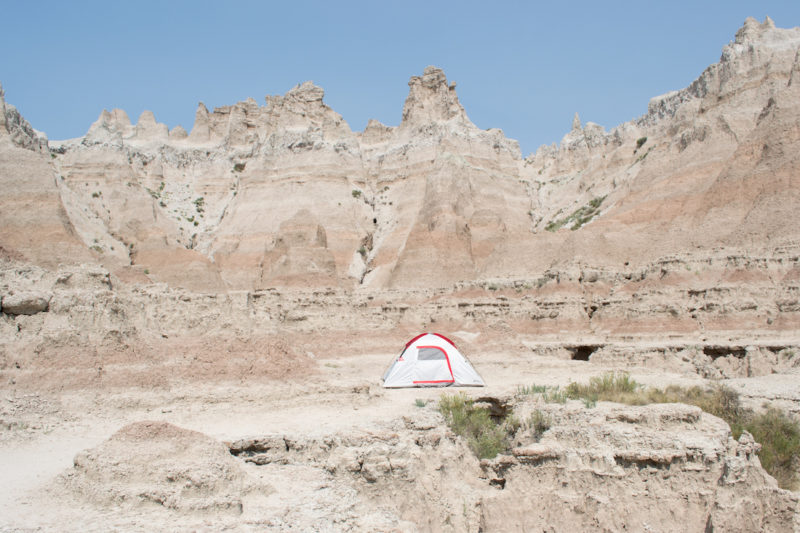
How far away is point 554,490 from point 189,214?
75.6m

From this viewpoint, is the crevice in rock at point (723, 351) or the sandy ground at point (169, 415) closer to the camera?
the sandy ground at point (169, 415)

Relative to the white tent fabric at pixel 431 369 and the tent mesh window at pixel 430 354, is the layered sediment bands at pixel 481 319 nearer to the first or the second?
the white tent fabric at pixel 431 369

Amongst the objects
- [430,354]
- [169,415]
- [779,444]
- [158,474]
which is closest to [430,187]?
[430,354]

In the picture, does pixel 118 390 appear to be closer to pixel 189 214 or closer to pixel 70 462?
pixel 70 462

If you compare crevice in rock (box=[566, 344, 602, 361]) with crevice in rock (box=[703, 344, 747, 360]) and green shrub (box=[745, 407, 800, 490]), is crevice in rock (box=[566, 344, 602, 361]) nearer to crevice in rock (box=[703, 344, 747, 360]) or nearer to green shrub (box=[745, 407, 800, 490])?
crevice in rock (box=[703, 344, 747, 360])

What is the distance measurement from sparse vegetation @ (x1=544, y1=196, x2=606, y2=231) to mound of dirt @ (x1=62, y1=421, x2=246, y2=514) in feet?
176

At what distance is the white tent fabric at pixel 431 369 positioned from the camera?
19969mm

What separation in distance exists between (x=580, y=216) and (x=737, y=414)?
51661mm

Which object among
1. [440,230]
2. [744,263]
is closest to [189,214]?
[440,230]

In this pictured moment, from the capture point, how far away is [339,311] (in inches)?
1183

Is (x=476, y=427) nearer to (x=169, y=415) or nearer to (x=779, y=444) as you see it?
(x=779, y=444)

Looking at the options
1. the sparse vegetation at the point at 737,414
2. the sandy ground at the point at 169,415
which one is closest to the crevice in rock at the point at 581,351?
the sandy ground at the point at 169,415

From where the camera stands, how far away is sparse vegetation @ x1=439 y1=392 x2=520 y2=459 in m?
11.2

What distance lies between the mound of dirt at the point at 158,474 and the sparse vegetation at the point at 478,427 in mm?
5073
